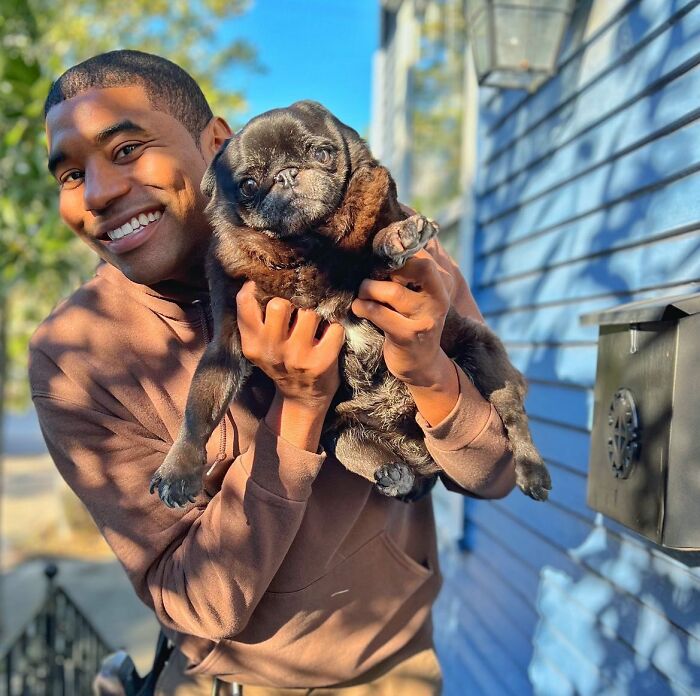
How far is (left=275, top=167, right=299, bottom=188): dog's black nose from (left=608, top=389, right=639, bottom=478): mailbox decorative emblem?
3.70 feet

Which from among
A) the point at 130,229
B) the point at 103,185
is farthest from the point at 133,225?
the point at 103,185

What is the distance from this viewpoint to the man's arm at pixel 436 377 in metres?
1.65

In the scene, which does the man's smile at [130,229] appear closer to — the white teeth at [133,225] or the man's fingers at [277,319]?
the white teeth at [133,225]

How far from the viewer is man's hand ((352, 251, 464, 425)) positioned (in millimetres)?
1642

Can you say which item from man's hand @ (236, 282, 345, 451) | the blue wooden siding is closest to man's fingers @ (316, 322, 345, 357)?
man's hand @ (236, 282, 345, 451)

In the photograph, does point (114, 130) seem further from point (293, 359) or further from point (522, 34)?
point (522, 34)

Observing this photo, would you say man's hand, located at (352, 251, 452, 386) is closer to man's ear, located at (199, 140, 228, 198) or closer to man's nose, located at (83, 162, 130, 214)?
man's ear, located at (199, 140, 228, 198)

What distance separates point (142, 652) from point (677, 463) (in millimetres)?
6572

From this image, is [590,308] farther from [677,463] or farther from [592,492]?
[677,463]

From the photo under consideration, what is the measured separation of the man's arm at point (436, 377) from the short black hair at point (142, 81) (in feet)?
2.58

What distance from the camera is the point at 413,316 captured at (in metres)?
1.65

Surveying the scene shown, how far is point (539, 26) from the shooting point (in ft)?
11.7

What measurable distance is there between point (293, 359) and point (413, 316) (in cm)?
30

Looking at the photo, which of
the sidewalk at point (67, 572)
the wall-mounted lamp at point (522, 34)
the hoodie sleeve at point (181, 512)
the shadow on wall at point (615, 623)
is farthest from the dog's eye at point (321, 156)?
the sidewalk at point (67, 572)
